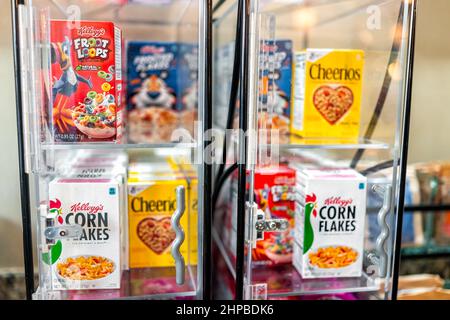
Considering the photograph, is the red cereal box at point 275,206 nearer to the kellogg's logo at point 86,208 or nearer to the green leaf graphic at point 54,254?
the kellogg's logo at point 86,208

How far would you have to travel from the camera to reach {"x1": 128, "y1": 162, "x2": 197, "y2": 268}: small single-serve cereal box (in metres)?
1.62

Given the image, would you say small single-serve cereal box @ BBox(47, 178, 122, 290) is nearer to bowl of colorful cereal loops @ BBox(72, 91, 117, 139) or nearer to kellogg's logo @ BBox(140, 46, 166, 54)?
bowl of colorful cereal loops @ BBox(72, 91, 117, 139)

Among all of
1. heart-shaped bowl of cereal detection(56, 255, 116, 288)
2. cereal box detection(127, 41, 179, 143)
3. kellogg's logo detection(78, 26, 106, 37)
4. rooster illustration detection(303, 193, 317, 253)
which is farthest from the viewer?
cereal box detection(127, 41, 179, 143)

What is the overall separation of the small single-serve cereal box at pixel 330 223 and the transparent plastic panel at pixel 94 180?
1.37ft

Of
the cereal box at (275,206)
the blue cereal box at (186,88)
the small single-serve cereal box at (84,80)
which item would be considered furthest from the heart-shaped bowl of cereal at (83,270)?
the blue cereal box at (186,88)

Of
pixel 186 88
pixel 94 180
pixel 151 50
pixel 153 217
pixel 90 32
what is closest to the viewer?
pixel 90 32

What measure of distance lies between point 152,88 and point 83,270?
971 millimetres

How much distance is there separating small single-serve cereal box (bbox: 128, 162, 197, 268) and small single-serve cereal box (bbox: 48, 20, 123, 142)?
10.0 inches

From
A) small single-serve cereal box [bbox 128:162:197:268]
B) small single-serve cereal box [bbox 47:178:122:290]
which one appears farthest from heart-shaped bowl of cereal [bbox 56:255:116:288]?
small single-serve cereal box [bbox 128:162:197:268]

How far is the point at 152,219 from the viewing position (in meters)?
1.64

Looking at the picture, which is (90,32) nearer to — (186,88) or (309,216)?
(186,88)

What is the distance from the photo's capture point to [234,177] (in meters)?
1.86

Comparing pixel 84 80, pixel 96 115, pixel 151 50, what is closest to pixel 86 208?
pixel 96 115
